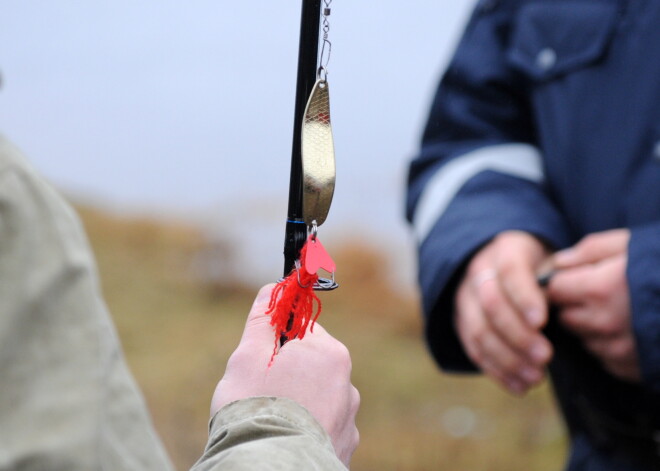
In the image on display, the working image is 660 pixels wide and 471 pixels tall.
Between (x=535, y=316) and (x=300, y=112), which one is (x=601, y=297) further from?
(x=300, y=112)

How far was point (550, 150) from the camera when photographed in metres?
1.21

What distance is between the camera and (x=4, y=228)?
554 mm

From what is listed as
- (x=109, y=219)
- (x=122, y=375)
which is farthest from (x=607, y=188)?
(x=109, y=219)

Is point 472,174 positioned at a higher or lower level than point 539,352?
higher

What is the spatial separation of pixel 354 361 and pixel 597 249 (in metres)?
0.79

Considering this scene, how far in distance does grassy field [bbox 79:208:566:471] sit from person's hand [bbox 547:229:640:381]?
55 cm

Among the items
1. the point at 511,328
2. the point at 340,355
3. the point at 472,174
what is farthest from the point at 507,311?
the point at 340,355

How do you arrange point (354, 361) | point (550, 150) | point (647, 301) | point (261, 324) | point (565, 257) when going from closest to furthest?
1. point (261, 324)
2. point (647, 301)
3. point (565, 257)
4. point (550, 150)
5. point (354, 361)

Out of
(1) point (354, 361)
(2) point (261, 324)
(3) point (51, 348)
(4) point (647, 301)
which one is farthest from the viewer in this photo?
(1) point (354, 361)

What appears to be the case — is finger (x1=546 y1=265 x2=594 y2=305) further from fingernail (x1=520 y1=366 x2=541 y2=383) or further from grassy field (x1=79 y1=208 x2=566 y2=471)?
grassy field (x1=79 y1=208 x2=566 y2=471)

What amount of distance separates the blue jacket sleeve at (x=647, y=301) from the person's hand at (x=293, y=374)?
1.52ft

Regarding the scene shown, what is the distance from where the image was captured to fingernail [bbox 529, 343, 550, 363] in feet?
3.50

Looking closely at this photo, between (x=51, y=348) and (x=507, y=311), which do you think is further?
(x=507, y=311)

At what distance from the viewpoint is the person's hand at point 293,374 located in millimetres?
640
